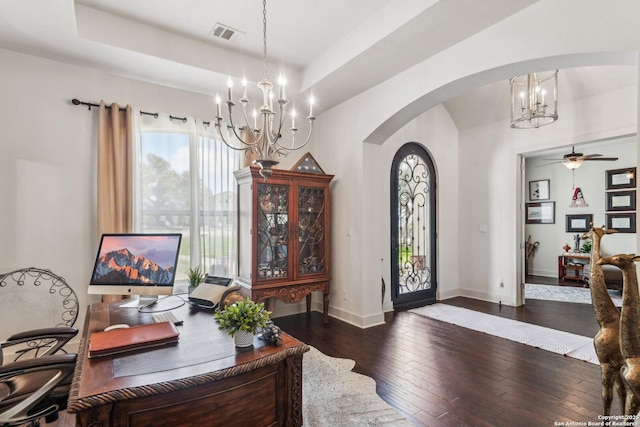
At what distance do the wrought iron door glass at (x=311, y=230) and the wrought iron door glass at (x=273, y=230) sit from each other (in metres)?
0.20

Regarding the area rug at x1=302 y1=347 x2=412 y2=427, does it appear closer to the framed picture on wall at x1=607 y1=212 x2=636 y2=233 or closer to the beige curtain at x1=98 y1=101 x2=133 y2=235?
the beige curtain at x1=98 y1=101 x2=133 y2=235

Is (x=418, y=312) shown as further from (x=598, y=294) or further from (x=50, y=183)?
(x=50, y=183)

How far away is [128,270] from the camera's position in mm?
2418

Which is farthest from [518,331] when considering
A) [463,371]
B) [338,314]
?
[338,314]

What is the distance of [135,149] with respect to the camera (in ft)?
11.2

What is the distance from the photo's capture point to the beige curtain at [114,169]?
3.17m

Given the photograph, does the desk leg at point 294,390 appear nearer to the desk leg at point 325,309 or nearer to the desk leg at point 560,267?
the desk leg at point 325,309

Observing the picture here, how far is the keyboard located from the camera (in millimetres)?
1956

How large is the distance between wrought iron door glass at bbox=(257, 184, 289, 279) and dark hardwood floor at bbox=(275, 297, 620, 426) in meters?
0.80

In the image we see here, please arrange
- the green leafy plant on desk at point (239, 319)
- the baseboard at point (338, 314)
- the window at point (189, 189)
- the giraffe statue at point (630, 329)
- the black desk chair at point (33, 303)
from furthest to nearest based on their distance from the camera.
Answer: the baseboard at point (338, 314) < the window at point (189, 189) < the black desk chair at point (33, 303) < the green leafy plant on desk at point (239, 319) < the giraffe statue at point (630, 329)

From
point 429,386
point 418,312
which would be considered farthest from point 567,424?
point 418,312

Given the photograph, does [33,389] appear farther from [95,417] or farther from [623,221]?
[623,221]

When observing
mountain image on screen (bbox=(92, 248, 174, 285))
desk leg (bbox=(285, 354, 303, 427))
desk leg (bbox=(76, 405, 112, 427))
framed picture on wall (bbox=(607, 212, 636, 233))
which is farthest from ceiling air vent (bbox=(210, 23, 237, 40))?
framed picture on wall (bbox=(607, 212, 636, 233))

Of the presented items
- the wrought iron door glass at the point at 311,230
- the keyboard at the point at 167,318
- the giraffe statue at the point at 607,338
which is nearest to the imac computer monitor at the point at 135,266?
the keyboard at the point at 167,318
